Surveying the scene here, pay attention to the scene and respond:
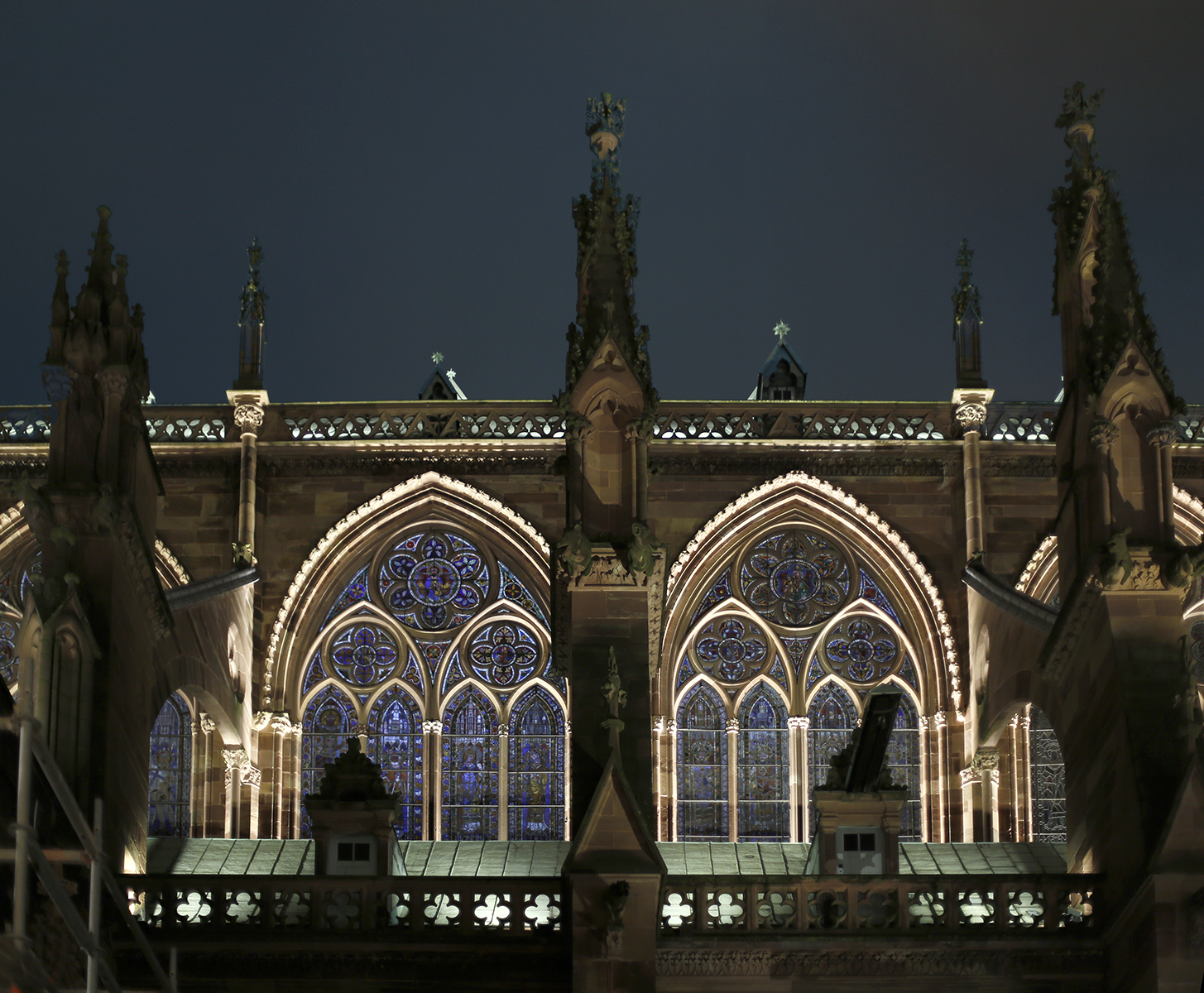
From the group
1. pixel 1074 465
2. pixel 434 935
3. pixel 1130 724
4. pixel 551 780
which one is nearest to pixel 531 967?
pixel 434 935

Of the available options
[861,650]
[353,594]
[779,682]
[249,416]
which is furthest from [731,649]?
[249,416]

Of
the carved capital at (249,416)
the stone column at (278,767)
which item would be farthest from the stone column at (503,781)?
the carved capital at (249,416)

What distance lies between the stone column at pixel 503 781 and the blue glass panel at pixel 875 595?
17.5 feet

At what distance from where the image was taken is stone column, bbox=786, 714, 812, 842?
2922 cm

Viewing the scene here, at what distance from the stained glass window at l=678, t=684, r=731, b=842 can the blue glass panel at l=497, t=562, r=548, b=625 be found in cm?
252

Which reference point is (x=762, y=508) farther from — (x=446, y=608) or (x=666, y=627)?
(x=446, y=608)

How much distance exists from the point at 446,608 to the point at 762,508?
15.3 feet

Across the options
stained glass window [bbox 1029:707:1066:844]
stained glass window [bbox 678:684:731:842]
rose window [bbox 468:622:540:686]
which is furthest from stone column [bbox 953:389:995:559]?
rose window [bbox 468:622:540:686]

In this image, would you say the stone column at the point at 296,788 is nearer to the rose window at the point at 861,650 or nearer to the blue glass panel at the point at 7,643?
the blue glass panel at the point at 7,643

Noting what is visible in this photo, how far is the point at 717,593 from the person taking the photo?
30547mm

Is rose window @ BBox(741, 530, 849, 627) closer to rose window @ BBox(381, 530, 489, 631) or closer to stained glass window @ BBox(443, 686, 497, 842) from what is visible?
rose window @ BBox(381, 530, 489, 631)

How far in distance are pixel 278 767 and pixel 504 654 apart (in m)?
3.47

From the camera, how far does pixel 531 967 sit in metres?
19.9

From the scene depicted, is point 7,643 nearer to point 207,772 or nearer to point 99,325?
point 207,772
